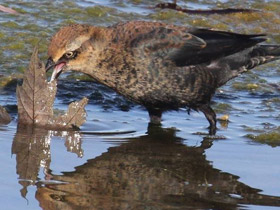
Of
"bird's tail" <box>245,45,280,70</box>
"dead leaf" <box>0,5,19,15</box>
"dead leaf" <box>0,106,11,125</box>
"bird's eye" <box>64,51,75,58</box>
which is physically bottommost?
"dead leaf" <box>0,106,11,125</box>

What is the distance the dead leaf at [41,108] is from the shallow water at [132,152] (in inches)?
4.3

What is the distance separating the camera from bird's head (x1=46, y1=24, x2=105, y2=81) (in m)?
6.85

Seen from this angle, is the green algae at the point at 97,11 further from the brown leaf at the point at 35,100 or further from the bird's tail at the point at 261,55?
the brown leaf at the point at 35,100

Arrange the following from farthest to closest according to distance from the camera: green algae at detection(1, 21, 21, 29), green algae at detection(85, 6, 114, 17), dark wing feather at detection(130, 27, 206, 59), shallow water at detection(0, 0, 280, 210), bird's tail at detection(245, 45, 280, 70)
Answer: green algae at detection(85, 6, 114, 17) < green algae at detection(1, 21, 21, 29) < bird's tail at detection(245, 45, 280, 70) < dark wing feather at detection(130, 27, 206, 59) < shallow water at detection(0, 0, 280, 210)

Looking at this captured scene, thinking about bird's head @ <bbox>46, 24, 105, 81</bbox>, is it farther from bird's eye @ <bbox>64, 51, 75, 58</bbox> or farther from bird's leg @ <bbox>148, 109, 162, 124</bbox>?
bird's leg @ <bbox>148, 109, 162, 124</bbox>

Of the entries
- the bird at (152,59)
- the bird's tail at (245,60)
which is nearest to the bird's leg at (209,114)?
the bird at (152,59)

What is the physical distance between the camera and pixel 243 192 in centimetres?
562

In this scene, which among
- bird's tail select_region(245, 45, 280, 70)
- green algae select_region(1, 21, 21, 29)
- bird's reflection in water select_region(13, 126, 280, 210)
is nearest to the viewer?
bird's reflection in water select_region(13, 126, 280, 210)

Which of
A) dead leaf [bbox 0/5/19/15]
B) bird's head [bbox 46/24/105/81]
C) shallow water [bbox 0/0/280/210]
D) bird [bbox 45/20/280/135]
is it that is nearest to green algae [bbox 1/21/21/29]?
shallow water [bbox 0/0/280/210]

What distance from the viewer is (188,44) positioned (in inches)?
291

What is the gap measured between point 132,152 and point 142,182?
808 millimetres

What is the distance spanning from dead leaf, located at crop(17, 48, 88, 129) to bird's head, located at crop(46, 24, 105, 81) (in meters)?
0.15

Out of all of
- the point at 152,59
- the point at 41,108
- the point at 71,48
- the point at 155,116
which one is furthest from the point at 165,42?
the point at 41,108

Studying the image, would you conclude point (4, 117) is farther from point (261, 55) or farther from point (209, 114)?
point (261, 55)
